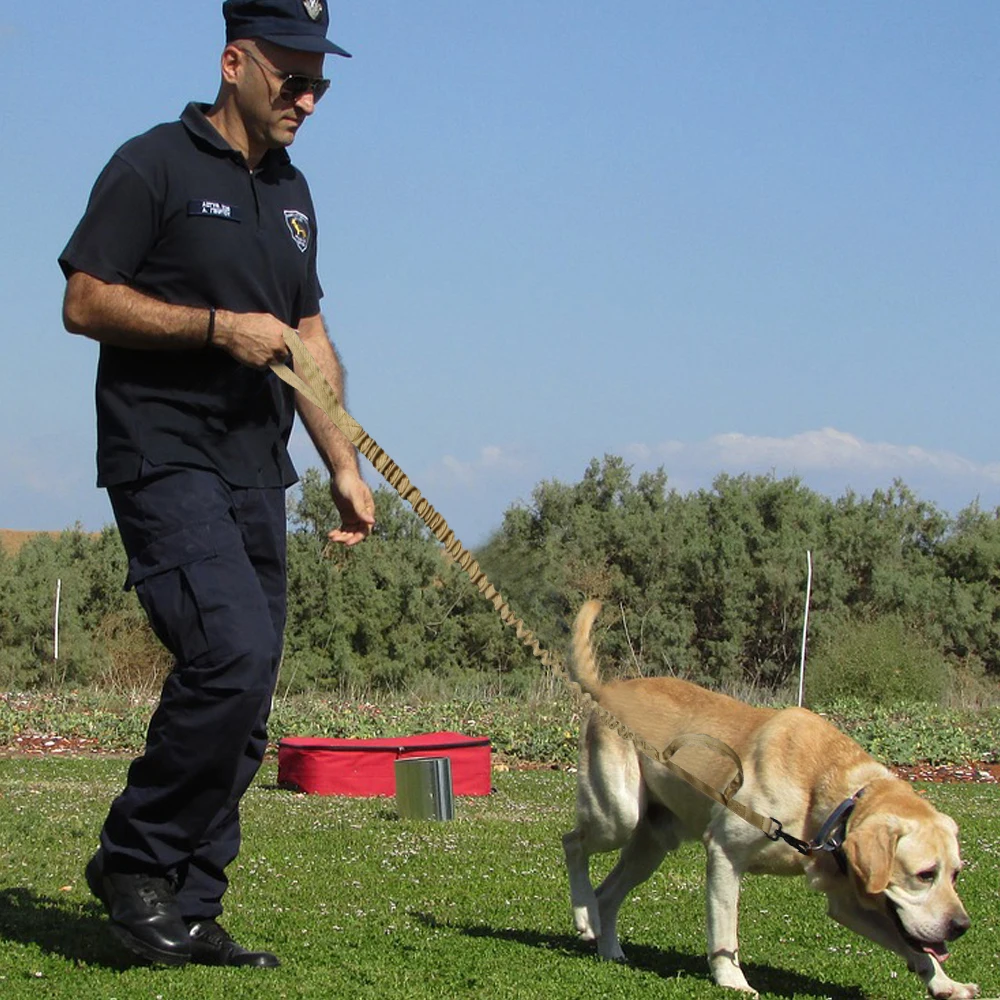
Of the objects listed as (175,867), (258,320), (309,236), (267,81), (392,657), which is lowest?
(392,657)

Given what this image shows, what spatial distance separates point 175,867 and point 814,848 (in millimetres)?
2182

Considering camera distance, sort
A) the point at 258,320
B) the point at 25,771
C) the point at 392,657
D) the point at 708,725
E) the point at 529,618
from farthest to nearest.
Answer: the point at 392,657 → the point at 529,618 → the point at 25,771 → the point at 708,725 → the point at 258,320

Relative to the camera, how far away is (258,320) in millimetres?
4387

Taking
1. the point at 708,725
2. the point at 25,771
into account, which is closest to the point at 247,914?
the point at 708,725

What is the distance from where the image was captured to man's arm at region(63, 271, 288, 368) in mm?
4355

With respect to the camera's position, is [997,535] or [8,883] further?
[997,535]

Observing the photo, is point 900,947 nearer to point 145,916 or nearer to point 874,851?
point 874,851

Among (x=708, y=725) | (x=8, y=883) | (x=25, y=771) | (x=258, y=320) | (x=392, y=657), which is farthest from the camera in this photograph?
(x=392, y=657)

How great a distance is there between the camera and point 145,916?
14.7 ft

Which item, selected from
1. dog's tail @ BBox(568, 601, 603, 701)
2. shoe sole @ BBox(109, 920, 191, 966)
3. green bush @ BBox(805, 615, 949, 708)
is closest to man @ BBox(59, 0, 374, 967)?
shoe sole @ BBox(109, 920, 191, 966)

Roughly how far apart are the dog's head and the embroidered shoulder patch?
280cm

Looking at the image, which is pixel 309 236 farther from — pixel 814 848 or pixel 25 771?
Answer: pixel 25 771

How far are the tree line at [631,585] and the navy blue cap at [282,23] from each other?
26.5 meters

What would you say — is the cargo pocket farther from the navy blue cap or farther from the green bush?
the green bush
